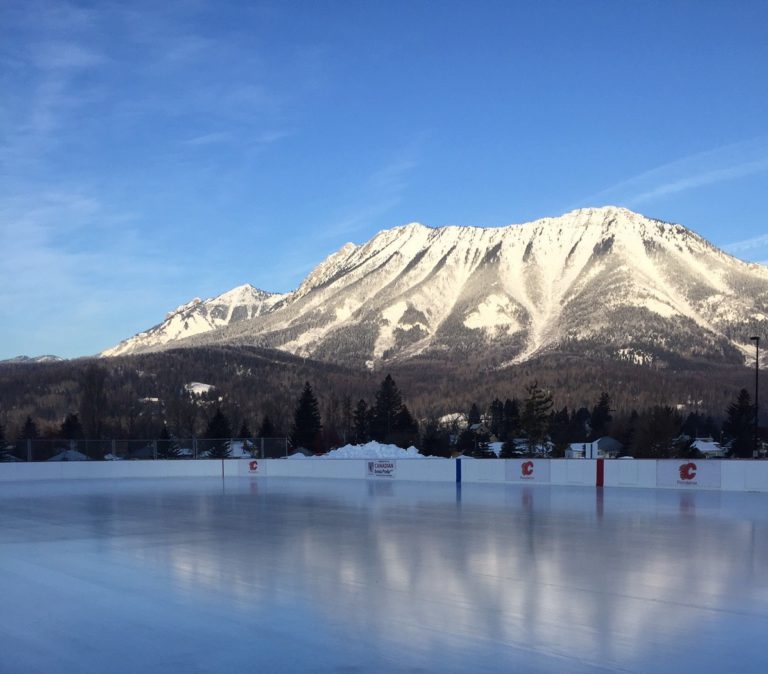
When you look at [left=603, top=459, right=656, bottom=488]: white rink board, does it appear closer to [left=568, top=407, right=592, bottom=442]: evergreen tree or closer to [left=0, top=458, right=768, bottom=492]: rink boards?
[left=0, top=458, right=768, bottom=492]: rink boards

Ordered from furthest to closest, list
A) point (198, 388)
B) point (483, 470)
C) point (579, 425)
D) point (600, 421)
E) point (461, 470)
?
point (198, 388), point (579, 425), point (600, 421), point (461, 470), point (483, 470)

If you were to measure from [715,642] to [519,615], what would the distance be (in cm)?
205

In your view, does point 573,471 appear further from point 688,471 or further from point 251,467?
point 251,467

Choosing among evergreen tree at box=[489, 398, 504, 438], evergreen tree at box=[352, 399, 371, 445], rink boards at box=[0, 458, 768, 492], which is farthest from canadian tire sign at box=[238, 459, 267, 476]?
evergreen tree at box=[489, 398, 504, 438]

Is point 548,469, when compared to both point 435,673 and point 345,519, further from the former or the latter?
point 435,673

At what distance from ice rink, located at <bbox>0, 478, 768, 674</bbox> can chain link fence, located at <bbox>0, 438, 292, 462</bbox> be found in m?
24.4

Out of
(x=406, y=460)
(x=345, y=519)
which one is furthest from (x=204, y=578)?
(x=406, y=460)

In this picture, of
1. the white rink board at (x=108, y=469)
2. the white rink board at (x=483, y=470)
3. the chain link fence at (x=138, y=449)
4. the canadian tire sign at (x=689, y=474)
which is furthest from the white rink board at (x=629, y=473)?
the white rink board at (x=108, y=469)

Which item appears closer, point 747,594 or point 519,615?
point 519,615

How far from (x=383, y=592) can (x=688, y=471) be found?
26.9 metres

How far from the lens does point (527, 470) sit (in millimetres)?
40375

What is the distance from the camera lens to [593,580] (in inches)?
494

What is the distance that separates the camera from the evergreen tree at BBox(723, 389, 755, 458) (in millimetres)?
107062

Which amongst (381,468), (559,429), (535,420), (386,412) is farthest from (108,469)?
(559,429)
